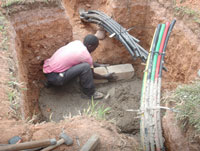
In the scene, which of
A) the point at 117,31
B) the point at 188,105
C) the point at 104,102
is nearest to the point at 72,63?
the point at 104,102

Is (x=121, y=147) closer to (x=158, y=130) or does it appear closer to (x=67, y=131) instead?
(x=158, y=130)

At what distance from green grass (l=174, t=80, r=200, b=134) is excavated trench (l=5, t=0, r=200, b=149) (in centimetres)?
134

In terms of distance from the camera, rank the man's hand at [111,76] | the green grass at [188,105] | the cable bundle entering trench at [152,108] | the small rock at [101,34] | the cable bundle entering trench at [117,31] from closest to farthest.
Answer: the green grass at [188,105]
the cable bundle entering trench at [152,108]
the cable bundle entering trench at [117,31]
the man's hand at [111,76]
the small rock at [101,34]

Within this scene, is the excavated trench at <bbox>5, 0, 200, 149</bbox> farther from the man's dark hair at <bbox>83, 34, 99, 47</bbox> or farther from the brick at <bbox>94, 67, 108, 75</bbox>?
the man's dark hair at <bbox>83, 34, 99, 47</bbox>

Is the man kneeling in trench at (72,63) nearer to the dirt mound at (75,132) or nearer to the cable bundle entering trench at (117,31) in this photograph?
the cable bundle entering trench at (117,31)

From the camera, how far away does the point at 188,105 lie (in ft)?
5.74

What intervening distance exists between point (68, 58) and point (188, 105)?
2.05m

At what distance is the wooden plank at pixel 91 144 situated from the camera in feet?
5.98

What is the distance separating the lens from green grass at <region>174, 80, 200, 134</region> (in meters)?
1.69

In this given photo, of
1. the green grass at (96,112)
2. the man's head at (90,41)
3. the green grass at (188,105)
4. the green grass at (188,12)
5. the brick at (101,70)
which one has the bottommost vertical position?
the green grass at (96,112)

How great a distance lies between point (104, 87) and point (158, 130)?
1992mm

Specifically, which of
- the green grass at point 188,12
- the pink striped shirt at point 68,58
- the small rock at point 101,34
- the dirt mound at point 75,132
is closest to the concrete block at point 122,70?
the small rock at point 101,34

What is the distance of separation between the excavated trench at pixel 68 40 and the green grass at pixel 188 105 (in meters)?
1.34

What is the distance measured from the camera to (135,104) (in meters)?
Answer: 3.63
